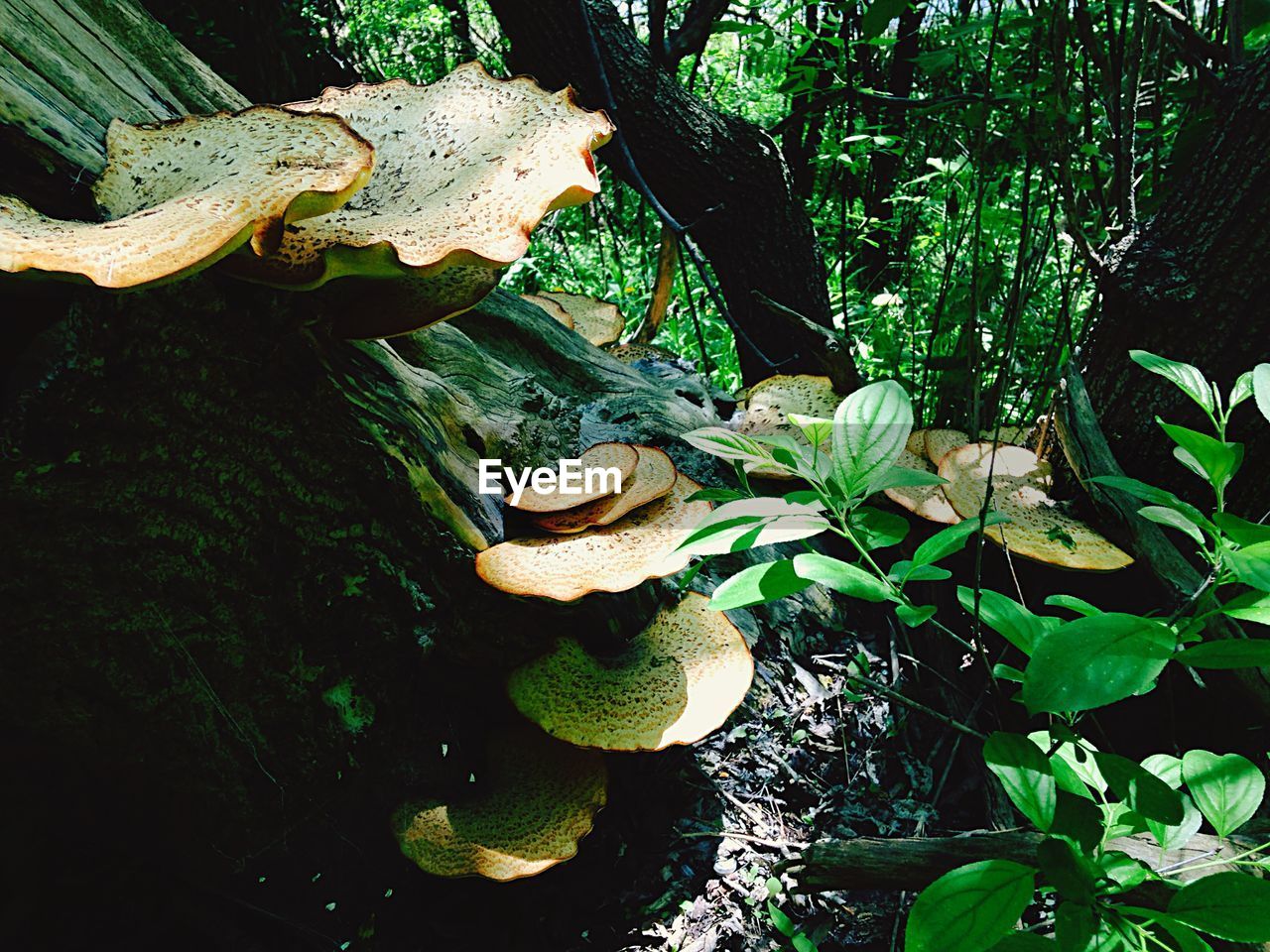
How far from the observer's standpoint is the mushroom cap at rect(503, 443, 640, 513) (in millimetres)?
2076

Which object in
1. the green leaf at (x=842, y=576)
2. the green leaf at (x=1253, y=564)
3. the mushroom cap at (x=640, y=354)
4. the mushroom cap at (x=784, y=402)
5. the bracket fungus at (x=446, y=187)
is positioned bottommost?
the mushroom cap at (x=784, y=402)

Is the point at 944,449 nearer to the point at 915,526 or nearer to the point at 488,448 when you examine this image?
the point at 915,526

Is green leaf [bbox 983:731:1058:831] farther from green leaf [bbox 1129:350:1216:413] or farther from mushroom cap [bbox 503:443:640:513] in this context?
mushroom cap [bbox 503:443:640:513]

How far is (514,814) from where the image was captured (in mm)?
2070

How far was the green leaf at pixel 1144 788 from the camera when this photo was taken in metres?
1.01

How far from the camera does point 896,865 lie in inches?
65.1

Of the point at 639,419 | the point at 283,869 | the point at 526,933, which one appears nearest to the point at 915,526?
the point at 639,419

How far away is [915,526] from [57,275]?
7.68ft

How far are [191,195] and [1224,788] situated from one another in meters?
1.75

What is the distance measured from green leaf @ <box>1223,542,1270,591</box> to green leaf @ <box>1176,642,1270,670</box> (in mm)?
65

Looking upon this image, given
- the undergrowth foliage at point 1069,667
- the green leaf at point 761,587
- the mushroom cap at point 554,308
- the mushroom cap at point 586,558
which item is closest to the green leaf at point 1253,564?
the undergrowth foliage at point 1069,667

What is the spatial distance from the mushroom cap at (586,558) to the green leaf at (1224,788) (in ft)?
3.13

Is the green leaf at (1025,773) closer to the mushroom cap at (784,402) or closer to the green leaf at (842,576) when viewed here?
the green leaf at (842,576)

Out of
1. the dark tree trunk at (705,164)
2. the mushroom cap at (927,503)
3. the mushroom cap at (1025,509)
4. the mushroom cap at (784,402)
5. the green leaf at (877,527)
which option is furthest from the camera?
the dark tree trunk at (705,164)
